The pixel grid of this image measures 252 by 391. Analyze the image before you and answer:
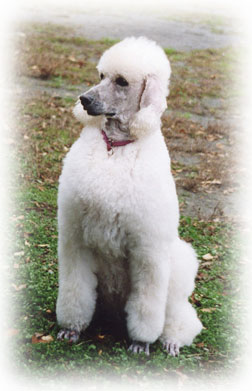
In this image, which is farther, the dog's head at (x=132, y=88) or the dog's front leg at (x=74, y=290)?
the dog's front leg at (x=74, y=290)

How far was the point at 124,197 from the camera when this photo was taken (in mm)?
2959

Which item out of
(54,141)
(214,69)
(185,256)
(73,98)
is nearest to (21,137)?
(54,141)

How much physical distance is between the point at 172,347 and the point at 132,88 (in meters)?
1.60

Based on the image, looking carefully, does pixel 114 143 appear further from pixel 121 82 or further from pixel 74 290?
pixel 74 290

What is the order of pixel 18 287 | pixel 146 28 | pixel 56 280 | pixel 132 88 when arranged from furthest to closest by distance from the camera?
pixel 146 28 → pixel 56 280 → pixel 18 287 → pixel 132 88

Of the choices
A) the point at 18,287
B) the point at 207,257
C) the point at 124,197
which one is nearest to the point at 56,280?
the point at 18,287

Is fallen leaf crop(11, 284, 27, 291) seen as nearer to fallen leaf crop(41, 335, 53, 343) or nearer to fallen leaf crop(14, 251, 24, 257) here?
fallen leaf crop(14, 251, 24, 257)

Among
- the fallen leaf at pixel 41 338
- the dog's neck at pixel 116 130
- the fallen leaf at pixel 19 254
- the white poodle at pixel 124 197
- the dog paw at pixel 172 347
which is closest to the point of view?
the white poodle at pixel 124 197

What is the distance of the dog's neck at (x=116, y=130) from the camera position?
10.1ft

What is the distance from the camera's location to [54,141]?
6.78 meters

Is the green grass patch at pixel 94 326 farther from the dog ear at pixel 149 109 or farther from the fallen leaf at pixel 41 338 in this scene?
the dog ear at pixel 149 109

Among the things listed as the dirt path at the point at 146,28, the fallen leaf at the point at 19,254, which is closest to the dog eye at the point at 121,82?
the fallen leaf at the point at 19,254

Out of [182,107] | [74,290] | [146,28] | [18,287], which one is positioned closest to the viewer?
[74,290]

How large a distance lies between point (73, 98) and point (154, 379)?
594 cm
